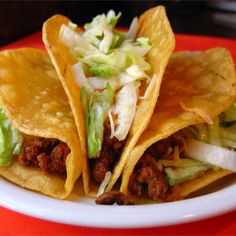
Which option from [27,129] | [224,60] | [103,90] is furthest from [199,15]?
[27,129]

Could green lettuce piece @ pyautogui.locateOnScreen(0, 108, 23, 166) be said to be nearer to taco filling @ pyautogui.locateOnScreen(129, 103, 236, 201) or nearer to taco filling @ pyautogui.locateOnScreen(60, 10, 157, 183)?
taco filling @ pyautogui.locateOnScreen(60, 10, 157, 183)

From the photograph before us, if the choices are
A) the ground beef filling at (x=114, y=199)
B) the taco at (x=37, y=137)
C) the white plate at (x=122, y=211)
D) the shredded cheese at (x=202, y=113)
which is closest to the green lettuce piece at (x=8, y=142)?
the taco at (x=37, y=137)

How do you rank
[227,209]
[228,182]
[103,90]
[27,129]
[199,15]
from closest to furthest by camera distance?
1. [227,209]
2. [27,129]
3. [228,182]
4. [103,90]
5. [199,15]

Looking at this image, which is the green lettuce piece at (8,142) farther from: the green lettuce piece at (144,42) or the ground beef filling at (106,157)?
the green lettuce piece at (144,42)

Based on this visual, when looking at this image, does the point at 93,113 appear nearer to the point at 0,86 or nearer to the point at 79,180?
the point at 79,180

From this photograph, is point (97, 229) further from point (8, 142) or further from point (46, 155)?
point (8, 142)

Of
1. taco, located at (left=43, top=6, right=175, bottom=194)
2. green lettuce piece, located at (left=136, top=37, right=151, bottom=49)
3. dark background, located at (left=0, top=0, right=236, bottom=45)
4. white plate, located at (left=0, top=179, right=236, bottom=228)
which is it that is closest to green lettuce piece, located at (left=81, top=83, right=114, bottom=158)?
taco, located at (left=43, top=6, right=175, bottom=194)
